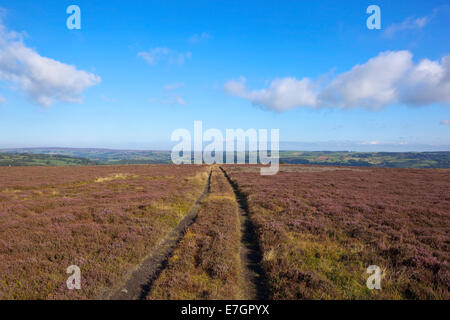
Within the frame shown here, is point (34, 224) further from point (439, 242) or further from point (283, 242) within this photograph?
point (439, 242)

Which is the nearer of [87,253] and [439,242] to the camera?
[87,253]

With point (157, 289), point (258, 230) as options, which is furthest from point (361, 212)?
point (157, 289)

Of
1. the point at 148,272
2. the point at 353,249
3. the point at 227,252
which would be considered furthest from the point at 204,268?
A: the point at 353,249

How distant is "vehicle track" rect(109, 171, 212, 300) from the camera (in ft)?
22.3

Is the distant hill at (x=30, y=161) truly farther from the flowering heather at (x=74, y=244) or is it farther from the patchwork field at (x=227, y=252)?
the patchwork field at (x=227, y=252)

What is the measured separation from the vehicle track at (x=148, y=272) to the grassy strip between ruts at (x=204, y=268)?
0.39 m

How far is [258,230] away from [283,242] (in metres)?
2.10

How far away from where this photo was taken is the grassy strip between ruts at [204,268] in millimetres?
6721

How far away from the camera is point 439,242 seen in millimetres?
10500

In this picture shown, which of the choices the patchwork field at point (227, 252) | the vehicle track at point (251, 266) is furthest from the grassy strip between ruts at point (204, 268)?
the vehicle track at point (251, 266)

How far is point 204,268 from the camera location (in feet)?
27.0

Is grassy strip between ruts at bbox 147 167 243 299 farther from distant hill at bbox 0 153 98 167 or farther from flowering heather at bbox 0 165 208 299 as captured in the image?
distant hill at bbox 0 153 98 167

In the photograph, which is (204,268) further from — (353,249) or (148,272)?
(353,249)

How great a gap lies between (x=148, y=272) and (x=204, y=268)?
224 centimetres
